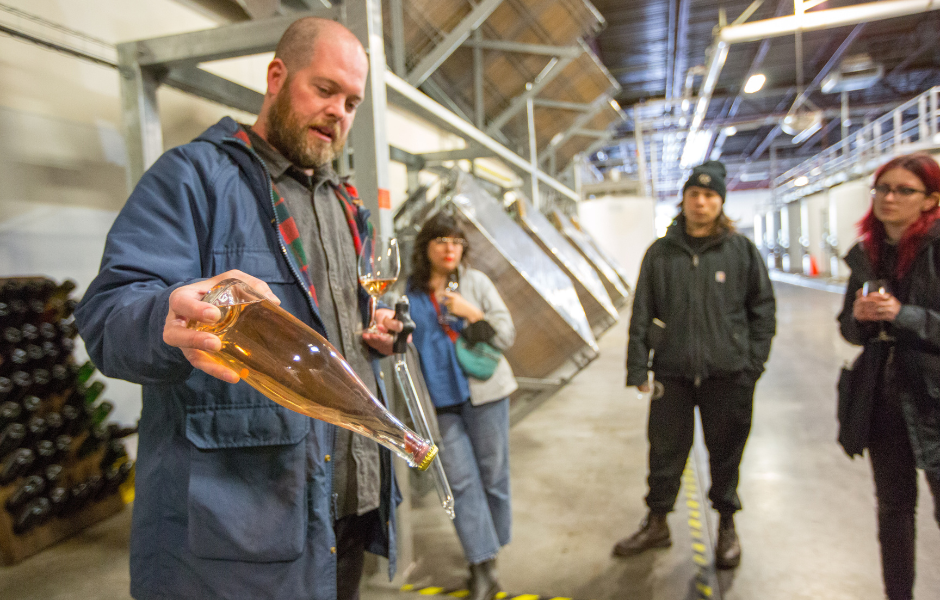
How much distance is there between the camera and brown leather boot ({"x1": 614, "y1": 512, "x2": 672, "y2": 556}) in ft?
8.18

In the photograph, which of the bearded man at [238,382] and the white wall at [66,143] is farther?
the white wall at [66,143]

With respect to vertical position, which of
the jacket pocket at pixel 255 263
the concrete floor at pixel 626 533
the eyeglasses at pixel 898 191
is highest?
the eyeglasses at pixel 898 191

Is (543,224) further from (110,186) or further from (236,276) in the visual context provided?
(236,276)

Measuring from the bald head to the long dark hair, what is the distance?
1106mm

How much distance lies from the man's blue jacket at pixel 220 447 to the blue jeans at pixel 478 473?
1.03 metres

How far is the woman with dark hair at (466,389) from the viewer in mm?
2104

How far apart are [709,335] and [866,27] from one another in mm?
8800

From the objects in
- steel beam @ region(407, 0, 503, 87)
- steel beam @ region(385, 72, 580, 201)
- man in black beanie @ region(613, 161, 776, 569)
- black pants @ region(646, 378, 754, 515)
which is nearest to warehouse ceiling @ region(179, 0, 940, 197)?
steel beam @ region(407, 0, 503, 87)

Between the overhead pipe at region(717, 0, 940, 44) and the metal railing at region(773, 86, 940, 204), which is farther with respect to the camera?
the metal railing at region(773, 86, 940, 204)

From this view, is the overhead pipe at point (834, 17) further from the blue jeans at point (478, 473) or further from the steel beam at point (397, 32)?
the steel beam at point (397, 32)

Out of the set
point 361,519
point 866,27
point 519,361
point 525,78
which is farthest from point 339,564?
point 866,27

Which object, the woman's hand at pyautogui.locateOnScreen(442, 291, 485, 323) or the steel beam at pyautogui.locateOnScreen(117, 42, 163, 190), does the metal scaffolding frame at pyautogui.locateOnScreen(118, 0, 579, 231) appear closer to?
the steel beam at pyautogui.locateOnScreen(117, 42, 163, 190)

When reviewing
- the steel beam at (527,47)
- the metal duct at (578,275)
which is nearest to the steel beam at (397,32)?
the metal duct at (578,275)

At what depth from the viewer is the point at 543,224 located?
15.2ft
